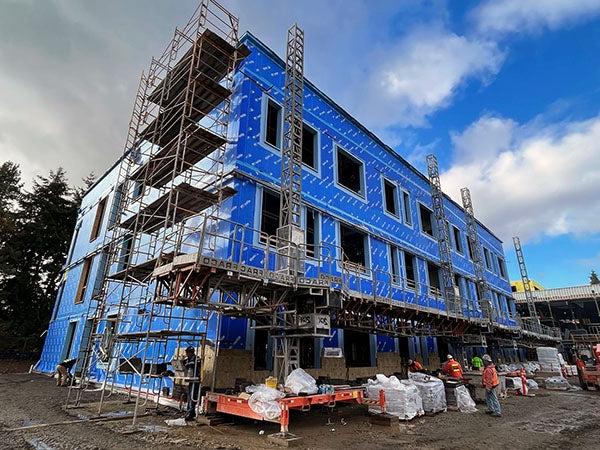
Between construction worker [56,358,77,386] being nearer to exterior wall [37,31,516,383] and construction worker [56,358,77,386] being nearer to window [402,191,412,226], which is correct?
exterior wall [37,31,516,383]

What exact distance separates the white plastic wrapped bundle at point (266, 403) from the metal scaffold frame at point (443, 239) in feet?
54.0

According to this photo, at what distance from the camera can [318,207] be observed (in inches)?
595

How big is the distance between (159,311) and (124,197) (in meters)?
5.35

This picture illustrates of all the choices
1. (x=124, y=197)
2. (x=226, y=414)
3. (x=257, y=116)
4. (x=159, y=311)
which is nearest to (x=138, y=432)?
(x=226, y=414)

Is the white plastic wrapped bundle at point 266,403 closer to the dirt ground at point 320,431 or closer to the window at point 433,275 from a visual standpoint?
the dirt ground at point 320,431

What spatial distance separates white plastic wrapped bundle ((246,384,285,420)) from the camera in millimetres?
7488

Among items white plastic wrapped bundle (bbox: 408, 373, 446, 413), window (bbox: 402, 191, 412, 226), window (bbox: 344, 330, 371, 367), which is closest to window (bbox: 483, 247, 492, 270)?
window (bbox: 402, 191, 412, 226)

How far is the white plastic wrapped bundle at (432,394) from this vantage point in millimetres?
10914

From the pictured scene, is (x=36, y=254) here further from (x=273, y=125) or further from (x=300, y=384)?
(x=300, y=384)

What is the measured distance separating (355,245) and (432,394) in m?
8.79

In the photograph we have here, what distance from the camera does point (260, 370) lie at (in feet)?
37.3

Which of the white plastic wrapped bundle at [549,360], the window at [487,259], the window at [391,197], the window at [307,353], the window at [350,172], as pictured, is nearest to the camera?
the window at [307,353]

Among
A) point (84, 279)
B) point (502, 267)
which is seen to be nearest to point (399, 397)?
point (84, 279)

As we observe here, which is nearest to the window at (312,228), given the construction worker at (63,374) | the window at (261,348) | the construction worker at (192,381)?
the window at (261,348)
